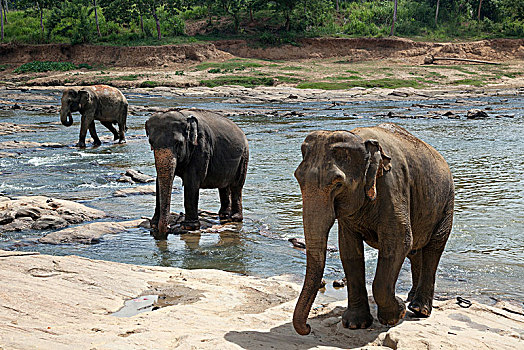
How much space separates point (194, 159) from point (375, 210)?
5.44 metres

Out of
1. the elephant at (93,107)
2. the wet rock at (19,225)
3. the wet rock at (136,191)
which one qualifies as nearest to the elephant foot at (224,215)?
the wet rock at (136,191)

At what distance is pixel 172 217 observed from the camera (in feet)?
35.2

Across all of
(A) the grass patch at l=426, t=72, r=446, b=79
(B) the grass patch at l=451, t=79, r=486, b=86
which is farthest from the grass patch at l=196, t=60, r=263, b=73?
(B) the grass patch at l=451, t=79, r=486, b=86

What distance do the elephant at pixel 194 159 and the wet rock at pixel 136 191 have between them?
7.79 feet

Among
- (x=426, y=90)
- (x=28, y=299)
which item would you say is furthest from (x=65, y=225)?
(x=426, y=90)

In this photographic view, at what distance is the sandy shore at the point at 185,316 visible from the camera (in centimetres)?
490

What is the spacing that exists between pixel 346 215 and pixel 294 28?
A: 196ft

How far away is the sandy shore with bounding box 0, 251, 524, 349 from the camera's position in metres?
4.90

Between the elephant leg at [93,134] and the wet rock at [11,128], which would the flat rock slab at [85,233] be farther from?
the wet rock at [11,128]

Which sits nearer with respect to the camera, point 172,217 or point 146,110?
point 172,217

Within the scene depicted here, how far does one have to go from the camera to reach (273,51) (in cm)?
5906

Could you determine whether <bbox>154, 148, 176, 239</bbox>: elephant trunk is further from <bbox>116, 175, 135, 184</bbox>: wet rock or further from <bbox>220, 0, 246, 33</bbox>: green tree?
<bbox>220, 0, 246, 33</bbox>: green tree

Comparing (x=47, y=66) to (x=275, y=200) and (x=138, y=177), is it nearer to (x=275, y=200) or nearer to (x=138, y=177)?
(x=138, y=177)

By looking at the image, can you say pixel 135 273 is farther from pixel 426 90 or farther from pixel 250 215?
pixel 426 90
